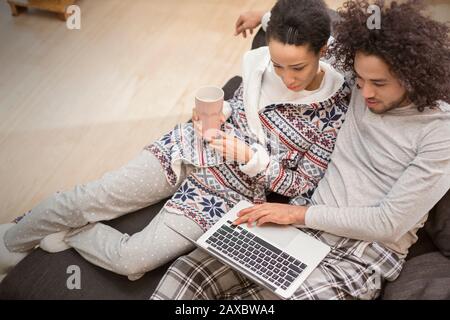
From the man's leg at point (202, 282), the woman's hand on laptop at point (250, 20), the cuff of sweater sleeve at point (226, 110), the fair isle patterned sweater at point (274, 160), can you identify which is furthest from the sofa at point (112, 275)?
the woman's hand on laptop at point (250, 20)

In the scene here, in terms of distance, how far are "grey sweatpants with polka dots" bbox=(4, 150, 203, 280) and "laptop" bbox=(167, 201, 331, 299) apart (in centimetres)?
6

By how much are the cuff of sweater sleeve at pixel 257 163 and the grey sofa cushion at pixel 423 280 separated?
501 mm

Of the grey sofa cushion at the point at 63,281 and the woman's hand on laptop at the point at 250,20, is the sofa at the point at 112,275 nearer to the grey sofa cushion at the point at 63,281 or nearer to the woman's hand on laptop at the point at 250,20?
the grey sofa cushion at the point at 63,281

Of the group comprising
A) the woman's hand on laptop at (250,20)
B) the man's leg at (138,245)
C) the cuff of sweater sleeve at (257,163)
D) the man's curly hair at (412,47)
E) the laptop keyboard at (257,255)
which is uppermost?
the man's curly hair at (412,47)

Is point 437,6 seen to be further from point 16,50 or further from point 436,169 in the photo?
point 16,50

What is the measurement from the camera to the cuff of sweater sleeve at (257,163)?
1492 mm

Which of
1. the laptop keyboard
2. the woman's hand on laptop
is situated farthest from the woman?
the woman's hand on laptop

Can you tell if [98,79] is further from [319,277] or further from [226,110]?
[319,277]

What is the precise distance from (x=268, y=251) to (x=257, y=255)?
4 centimetres

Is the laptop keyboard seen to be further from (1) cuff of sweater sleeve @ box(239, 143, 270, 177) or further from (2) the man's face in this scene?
(2) the man's face

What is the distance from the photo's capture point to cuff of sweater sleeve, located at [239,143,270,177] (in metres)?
1.49

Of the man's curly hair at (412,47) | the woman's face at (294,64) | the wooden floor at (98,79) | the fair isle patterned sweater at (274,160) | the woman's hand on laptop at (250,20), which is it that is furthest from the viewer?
the wooden floor at (98,79)

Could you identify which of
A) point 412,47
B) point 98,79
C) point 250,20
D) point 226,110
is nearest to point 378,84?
point 412,47

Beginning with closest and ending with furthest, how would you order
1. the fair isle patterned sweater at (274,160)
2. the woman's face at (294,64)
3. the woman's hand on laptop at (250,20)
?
the woman's face at (294,64)
the fair isle patterned sweater at (274,160)
the woman's hand on laptop at (250,20)
